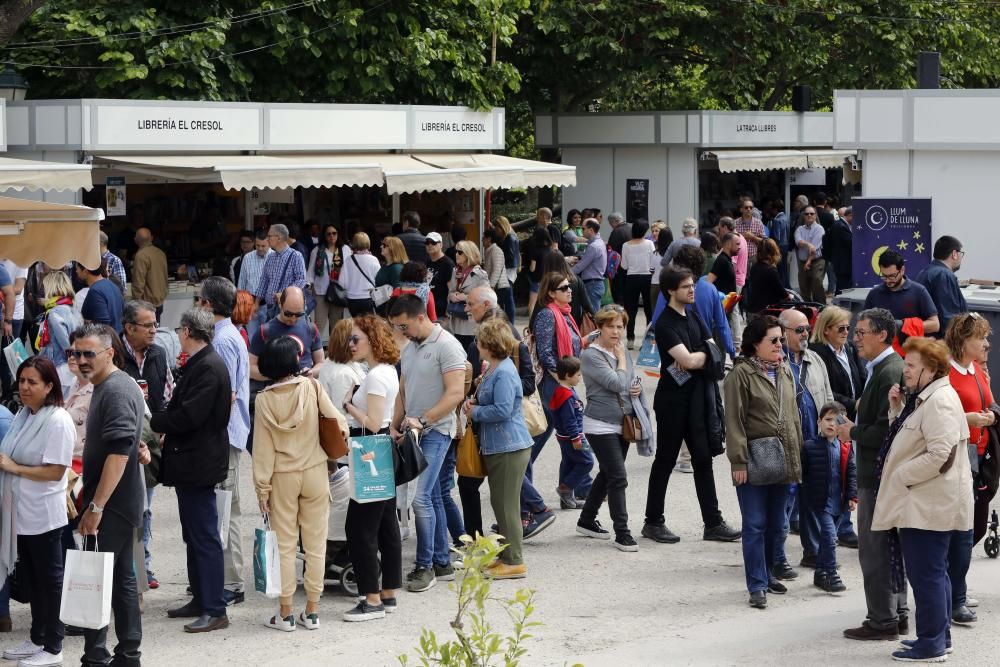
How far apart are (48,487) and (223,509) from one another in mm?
1108

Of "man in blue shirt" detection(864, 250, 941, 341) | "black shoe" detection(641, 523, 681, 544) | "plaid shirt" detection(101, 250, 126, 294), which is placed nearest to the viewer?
"black shoe" detection(641, 523, 681, 544)

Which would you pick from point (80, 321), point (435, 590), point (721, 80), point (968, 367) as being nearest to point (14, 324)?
point (80, 321)

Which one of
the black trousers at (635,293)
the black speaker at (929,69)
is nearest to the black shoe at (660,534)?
the black trousers at (635,293)

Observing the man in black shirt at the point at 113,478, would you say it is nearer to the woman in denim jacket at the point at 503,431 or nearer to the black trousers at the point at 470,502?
the woman in denim jacket at the point at 503,431

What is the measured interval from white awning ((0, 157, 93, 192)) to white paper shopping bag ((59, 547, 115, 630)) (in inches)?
334

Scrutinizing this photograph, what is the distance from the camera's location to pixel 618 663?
24.0ft

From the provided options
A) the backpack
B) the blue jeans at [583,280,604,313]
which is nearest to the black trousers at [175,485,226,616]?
the blue jeans at [583,280,604,313]

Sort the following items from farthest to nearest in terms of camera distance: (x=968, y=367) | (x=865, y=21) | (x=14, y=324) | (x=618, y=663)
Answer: (x=865, y=21)
(x=14, y=324)
(x=968, y=367)
(x=618, y=663)

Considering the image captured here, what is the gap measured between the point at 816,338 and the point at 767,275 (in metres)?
5.50

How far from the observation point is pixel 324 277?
58.1ft

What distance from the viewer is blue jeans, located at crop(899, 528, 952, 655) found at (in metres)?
7.11

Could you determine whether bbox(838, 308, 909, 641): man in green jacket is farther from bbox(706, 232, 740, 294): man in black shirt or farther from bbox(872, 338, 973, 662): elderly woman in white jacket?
bbox(706, 232, 740, 294): man in black shirt

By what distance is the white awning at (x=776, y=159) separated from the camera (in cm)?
2600

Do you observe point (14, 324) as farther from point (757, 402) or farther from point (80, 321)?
point (757, 402)
